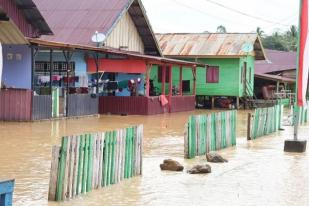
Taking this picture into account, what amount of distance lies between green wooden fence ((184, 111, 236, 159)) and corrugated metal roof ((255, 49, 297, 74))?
120 ft

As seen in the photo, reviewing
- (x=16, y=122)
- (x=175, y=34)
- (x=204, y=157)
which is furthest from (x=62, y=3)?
(x=204, y=157)

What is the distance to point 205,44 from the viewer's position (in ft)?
137

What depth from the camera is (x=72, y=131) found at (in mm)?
20125

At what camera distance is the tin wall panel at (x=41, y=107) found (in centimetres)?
2350

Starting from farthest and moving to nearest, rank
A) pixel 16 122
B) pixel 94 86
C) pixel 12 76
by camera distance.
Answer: pixel 94 86
pixel 12 76
pixel 16 122

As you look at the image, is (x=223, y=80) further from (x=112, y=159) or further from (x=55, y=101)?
(x=112, y=159)

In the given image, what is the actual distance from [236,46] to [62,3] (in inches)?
470

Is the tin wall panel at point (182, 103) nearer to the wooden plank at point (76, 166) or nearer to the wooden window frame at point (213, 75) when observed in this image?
the wooden window frame at point (213, 75)

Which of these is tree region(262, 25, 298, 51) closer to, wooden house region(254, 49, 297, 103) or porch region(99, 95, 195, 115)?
wooden house region(254, 49, 297, 103)

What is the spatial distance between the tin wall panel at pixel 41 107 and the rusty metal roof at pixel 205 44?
58.3 ft

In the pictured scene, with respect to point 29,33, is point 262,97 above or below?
below

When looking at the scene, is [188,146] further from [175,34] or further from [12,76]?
[175,34]

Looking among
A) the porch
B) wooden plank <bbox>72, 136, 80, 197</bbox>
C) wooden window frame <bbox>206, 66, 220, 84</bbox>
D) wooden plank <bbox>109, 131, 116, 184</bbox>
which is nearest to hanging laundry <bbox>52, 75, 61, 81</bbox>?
the porch

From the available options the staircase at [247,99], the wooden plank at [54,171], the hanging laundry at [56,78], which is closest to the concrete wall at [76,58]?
the hanging laundry at [56,78]
